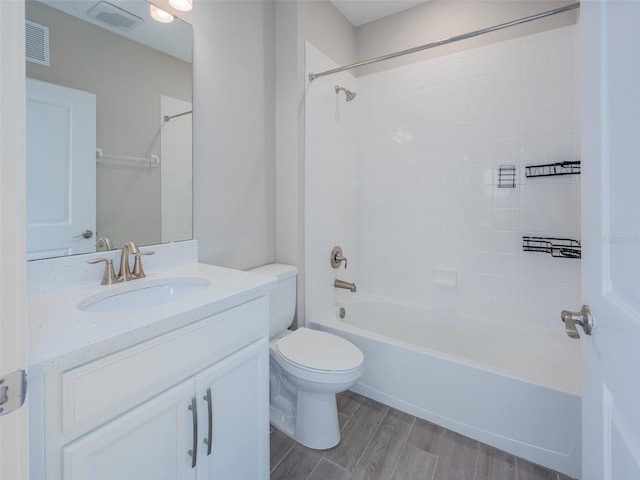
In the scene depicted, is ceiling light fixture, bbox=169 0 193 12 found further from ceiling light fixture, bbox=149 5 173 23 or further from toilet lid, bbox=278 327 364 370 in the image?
toilet lid, bbox=278 327 364 370

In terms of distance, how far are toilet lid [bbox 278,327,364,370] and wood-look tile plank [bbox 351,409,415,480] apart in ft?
1.48

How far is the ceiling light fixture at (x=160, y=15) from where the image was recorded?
1364mm

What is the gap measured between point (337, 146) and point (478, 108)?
99 cm

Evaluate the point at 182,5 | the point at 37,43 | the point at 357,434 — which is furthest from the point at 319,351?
the point at 182,5

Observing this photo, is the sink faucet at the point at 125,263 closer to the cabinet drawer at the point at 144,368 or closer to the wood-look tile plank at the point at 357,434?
the cabinet drawer at the point at 144,368

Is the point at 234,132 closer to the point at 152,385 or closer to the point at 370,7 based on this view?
the point at 152,385

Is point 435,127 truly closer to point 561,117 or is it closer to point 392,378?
point 561,117

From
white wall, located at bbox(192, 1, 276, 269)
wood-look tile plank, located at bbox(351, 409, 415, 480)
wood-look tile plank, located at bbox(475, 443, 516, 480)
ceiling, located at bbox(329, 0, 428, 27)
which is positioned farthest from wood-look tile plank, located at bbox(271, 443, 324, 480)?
ceiling, located at bbox(329, 0, 428, 27)

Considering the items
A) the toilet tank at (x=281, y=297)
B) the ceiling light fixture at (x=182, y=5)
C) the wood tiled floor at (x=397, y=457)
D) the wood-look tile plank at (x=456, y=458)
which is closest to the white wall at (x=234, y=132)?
the ceiling light fixture at (x=182, y=5)

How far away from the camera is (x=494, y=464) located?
1.48 metres

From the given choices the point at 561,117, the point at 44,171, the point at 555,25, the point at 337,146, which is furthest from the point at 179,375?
the point at 555,25

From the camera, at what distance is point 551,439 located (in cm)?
144

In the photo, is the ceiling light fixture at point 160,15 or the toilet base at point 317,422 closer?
the ceiling light fixture at point 160,15

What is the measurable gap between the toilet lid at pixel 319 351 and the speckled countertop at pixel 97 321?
562 millimetres
